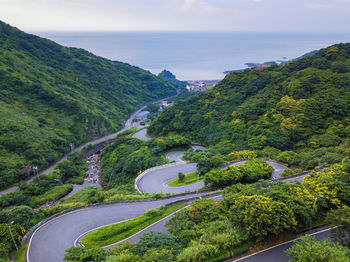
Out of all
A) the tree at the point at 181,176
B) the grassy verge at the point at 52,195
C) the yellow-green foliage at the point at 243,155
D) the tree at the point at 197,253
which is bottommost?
the grassy verge at the point at 52,195

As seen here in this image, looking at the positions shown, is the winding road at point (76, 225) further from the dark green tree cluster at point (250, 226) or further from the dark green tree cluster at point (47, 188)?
the dark green tree cluster at point (47, 188)

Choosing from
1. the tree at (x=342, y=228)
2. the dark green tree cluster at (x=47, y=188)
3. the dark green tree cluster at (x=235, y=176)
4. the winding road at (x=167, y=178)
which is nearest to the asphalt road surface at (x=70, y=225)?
the dark green tree cluster at (x=235, y=176)

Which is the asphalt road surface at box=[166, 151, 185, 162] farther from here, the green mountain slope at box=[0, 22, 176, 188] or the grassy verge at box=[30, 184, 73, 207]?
the green mountain slope at box=[0, 22, 176, 188]

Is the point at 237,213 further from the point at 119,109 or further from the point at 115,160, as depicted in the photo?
the point at 119,109

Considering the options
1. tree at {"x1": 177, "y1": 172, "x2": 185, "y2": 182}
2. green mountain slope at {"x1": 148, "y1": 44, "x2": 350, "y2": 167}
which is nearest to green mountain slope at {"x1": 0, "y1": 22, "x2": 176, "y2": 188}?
green mountain slope at {"x1": 148, "y1": 44, "x2": 350, "y2": 167}

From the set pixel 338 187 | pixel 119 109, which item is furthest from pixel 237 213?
pixel 119 109
